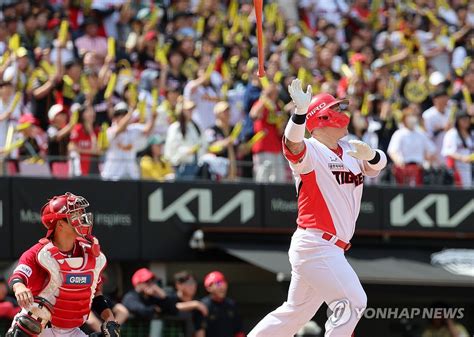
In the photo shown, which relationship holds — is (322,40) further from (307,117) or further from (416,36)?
(307,117)

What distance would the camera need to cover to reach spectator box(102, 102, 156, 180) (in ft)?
53.3

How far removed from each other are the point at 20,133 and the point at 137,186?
1.75 m

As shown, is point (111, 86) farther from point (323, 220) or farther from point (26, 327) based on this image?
point (26, 327)

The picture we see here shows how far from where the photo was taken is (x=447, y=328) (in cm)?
1484

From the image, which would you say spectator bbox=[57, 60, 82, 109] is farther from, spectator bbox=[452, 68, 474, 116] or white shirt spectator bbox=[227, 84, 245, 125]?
spectator bbox=[452, 68, 474, 116]

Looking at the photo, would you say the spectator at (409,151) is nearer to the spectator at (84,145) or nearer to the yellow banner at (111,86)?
the yellow banner at (111,86)

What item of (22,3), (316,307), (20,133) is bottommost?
(316,307)

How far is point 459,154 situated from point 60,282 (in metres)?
9.12

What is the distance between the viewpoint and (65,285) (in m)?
9.61

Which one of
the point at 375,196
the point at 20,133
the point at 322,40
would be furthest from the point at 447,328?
the point at 322,40

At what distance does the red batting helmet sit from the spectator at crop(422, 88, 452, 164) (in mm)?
8587

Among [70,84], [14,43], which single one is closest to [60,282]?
[70,84]

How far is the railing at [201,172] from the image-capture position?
1588 cm

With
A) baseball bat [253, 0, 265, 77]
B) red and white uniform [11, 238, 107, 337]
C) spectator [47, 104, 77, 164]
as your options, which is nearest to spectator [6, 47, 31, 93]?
spectator [47, 104, 77, 164]
